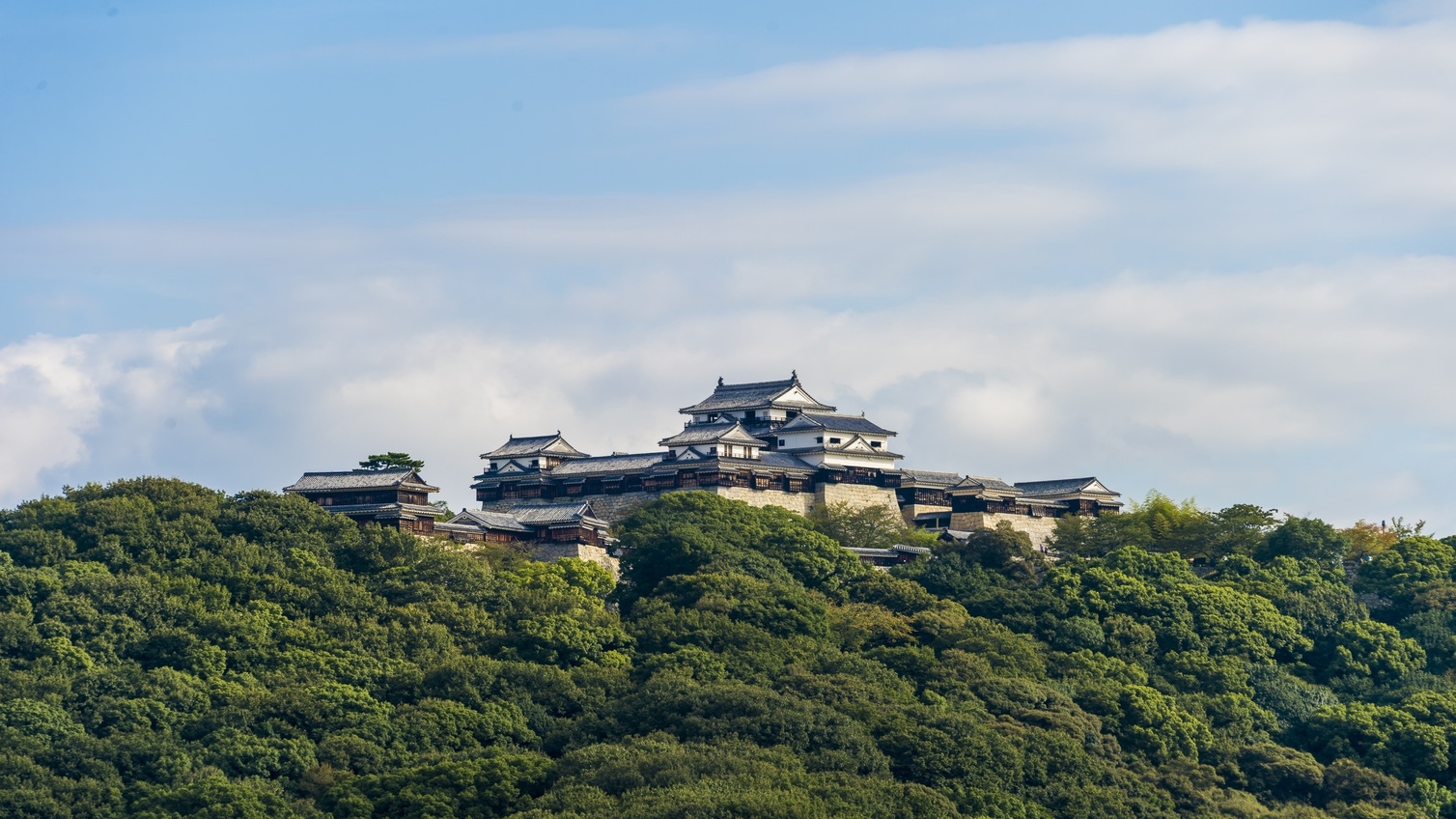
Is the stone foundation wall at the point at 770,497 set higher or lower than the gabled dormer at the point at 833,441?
lower

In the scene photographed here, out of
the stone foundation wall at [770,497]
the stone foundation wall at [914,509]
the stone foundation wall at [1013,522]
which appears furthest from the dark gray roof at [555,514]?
the stone foundation wall at [1013,522]

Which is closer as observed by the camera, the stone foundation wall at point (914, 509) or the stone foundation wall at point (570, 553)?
the stone foundation wall at point (570, 553)

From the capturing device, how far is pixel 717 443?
6938 cm

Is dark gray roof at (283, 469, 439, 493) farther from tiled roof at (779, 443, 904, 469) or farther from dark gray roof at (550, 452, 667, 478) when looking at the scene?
tiled roof at (779, 443, 904, 469)

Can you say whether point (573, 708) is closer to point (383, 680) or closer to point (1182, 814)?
point (383, 680)

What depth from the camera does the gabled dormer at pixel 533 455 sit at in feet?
236

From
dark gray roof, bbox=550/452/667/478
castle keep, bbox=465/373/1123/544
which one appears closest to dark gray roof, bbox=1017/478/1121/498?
castle keep, bbox=465/373/1123/544

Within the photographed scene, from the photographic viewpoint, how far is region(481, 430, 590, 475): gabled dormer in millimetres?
72000

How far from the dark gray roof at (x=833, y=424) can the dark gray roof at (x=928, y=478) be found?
1.47 m

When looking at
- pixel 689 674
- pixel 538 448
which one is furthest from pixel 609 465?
pixel 689 674

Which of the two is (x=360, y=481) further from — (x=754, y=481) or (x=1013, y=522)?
(x=1013, y=522)

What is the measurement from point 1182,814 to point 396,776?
17390 millimetres

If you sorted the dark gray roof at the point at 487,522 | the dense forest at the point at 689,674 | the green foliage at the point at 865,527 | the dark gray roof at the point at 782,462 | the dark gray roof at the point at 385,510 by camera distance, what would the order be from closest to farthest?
the dense forest at the point at 689,674
the dark gray roof at the point at 385,510
the dark gray roof at the point at 487,522
the green foliage at the point at 865,527
the dark gray roof at the point at 782,462

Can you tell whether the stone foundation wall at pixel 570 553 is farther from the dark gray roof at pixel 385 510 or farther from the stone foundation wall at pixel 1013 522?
the stone foundation wall at pixel 1013 522
